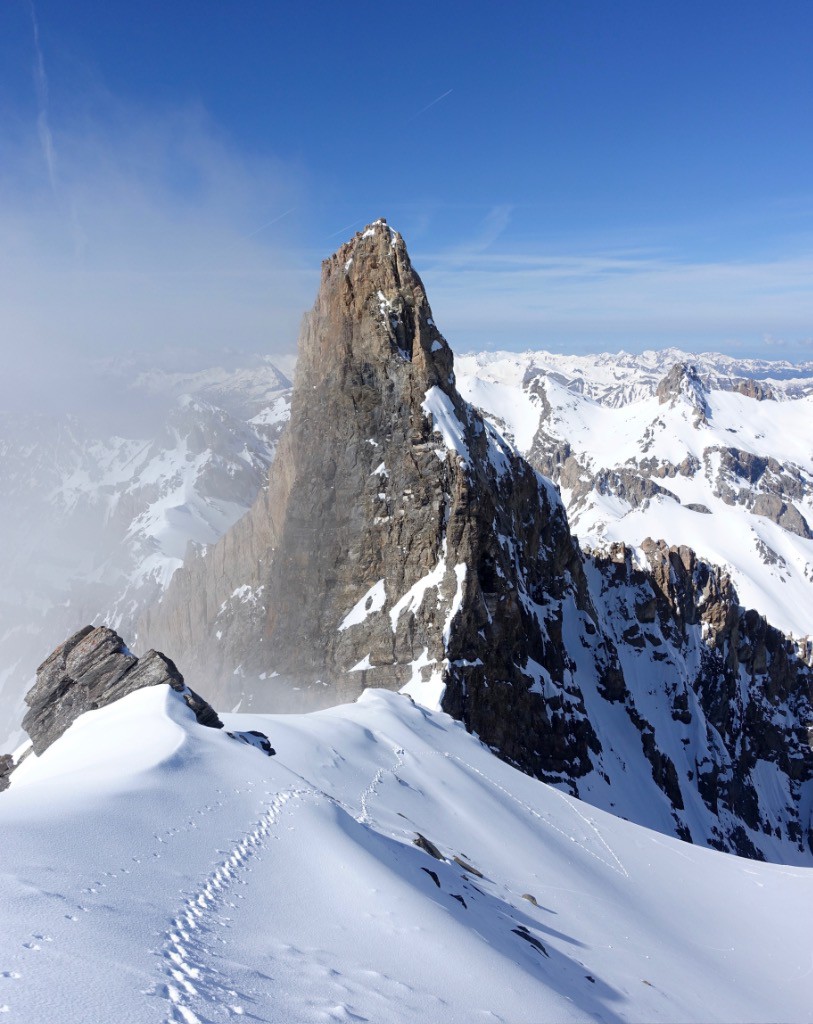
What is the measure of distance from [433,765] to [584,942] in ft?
38.7

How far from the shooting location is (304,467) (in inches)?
2549

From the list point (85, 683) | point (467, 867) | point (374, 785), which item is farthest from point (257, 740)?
point (85, 683)

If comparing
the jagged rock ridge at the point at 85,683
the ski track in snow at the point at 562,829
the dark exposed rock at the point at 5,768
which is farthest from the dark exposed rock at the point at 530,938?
the dark exposed rock at the point at 5,768

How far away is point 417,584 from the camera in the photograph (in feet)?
181

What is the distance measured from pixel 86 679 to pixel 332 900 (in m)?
19.6

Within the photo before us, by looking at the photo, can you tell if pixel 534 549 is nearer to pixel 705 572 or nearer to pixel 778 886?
pixel 778 886

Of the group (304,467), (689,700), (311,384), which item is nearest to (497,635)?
(304,467)

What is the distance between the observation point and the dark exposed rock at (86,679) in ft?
82.2

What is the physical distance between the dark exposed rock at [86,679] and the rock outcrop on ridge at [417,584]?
25.4 metres

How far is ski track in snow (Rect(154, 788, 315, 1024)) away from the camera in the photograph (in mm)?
7125

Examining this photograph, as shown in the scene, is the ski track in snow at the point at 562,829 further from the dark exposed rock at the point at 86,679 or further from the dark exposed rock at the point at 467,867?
the dark exposed rock at the point at 86,679

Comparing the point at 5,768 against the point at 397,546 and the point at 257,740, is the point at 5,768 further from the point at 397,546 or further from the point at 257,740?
→ the point at 397,546

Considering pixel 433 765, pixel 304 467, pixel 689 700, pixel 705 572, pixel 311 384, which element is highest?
pixel 311 384

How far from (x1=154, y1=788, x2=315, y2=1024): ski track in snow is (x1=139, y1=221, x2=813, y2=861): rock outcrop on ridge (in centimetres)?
3820
